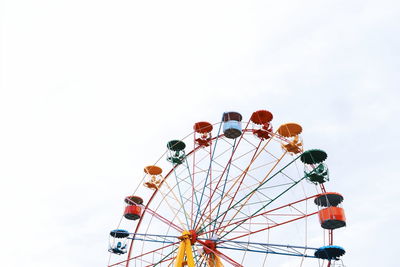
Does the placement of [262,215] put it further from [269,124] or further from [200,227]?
[269,124]

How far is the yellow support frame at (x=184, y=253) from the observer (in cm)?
1394

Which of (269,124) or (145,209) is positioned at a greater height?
(269,124)

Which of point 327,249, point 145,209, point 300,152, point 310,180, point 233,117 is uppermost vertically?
point 233,117

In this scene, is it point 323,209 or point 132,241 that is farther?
point 132,241

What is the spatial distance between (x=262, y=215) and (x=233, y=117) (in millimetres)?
4451

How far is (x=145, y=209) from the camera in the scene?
58.4ft

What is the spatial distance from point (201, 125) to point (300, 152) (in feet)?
16.0

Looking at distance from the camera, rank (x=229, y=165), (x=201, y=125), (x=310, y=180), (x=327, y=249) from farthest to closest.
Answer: (x=201, y=125)
(x=229, y=165)
(x=310, y=180)
(x=327, y=249)

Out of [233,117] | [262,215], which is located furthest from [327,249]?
[233,117]

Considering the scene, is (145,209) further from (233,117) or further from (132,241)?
(233,117)

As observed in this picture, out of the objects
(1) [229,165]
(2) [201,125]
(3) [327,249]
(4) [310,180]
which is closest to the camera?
(3) [327,249]

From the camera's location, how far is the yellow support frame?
13938mm

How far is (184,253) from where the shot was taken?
14.6m

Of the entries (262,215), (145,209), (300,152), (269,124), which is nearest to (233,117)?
(269,124)
